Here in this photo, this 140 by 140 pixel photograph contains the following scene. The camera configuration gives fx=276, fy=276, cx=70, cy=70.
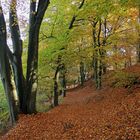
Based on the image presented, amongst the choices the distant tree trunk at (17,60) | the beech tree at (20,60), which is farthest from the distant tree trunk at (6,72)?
the distant tree trunk at (17,60)

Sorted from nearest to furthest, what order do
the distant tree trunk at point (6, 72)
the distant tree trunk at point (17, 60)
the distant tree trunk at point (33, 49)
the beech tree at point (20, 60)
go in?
the distant tree trunk at point (6, 72) → the beech tree at point (20, 60) → the distant tree trunk at point (33, 49) → the distant tree trunk at point (17, 60)

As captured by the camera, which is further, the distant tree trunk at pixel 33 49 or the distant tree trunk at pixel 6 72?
the distant tree trunk at pixel 33 49

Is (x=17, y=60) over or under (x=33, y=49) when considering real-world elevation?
under

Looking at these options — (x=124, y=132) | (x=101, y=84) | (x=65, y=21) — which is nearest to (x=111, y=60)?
(x=101, y=84)

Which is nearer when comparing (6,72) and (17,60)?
(6,72)

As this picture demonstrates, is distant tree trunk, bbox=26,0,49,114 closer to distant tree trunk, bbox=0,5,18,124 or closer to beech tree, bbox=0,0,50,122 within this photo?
beech tree, bbox=0,0,50,122

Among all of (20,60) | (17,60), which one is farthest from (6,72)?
(20,60)

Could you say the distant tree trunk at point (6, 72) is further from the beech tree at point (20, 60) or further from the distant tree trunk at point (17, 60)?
the distant tree trunk at point (17, 60)

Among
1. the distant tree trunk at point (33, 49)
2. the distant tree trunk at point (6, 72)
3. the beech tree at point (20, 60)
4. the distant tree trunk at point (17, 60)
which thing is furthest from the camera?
the distant tree trunk at point (17, 60)

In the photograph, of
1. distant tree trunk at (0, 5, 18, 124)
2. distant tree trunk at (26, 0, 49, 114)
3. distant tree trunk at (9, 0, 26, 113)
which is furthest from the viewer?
distant tree trunk at (9, 0, 26, 113)

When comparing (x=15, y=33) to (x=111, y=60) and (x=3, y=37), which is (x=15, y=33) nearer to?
(x=3, y=37)

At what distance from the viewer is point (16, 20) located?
12000mm

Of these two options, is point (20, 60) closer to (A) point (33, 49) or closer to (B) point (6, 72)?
(A) point (33, 49)

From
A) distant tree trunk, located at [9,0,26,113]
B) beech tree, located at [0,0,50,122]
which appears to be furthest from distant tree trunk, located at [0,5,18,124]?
distant tree trunk, located at [9,0,26,113]
